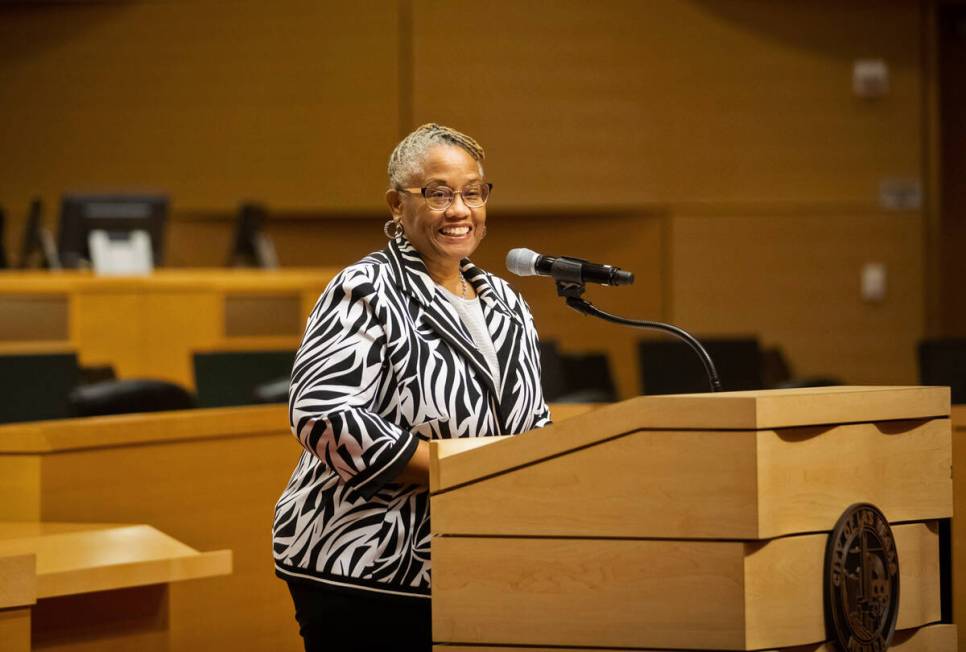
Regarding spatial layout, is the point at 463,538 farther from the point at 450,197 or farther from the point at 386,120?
the point at 386,120

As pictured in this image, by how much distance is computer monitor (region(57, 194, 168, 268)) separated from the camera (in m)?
6.97

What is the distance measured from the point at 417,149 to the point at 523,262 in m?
0.24

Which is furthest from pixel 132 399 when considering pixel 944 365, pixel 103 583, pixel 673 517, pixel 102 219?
pixel 102 219

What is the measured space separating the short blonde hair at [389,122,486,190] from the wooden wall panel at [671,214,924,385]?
247 inches

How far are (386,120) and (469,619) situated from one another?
669 centimetres

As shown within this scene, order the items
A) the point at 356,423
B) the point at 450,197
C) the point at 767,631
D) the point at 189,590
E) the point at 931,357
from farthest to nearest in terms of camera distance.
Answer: the point at 931,357
the point at 189,590
the point at 450,197
the point at 356,423
the point at 767,631

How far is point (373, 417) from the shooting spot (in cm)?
183

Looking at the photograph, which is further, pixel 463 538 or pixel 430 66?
pixel 430 66

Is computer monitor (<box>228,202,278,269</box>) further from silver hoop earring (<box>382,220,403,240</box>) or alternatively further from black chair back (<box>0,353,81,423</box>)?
silver hoop earring (<box>382,220,403,240</box>)

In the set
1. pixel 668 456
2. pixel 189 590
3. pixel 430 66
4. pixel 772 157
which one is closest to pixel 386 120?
pixel 430 66

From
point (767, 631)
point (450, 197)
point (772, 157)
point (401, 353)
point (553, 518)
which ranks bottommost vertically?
point (767, 631)

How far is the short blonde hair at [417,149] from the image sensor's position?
2018mm

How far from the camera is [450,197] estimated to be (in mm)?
2014

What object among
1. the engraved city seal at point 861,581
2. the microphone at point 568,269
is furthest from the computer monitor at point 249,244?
the engraved city seal at point 861,581
